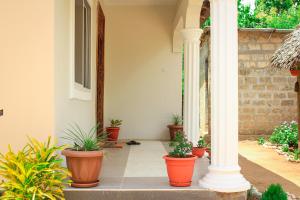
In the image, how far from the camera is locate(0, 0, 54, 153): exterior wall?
4164 mm

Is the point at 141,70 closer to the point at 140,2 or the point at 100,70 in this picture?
the point at 100,70

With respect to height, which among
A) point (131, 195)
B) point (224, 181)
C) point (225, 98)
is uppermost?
point (225, 98)

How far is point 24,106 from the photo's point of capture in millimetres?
4168

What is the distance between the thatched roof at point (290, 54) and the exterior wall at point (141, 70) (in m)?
2.25

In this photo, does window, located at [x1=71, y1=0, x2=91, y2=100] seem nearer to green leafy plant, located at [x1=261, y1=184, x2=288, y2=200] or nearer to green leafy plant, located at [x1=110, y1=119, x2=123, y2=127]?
green leafy plant, located at [x1=110, y1=119, x2=123, y2=127]

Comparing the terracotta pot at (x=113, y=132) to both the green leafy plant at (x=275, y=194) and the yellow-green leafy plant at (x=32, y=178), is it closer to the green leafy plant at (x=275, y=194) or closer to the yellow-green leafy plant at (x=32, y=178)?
the yellow-green leafy plant at (x=32, y=178)

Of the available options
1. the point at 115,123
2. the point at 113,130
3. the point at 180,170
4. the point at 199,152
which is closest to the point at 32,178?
the point at 180,170

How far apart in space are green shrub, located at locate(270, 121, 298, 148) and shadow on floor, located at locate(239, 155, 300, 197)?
2383mm

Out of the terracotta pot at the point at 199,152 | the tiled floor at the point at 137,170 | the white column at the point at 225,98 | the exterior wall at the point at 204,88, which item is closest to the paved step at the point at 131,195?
the tiled floor at the point at 137,170

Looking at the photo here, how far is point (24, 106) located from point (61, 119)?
20.1 inches

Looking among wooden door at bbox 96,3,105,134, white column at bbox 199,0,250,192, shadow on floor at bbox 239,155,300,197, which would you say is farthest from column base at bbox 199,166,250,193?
wooden door at bbox 96,3,105,134

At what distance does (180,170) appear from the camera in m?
4.05

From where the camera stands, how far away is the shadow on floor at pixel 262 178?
595 cm

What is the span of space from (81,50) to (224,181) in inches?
117
